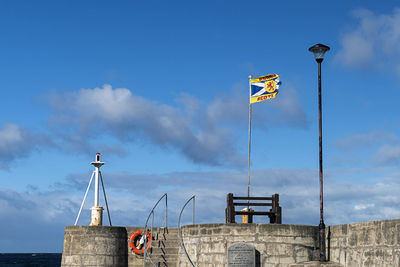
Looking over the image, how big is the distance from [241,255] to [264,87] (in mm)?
7643

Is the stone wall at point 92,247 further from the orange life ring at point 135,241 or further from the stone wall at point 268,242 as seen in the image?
the stone wall at point 268,242

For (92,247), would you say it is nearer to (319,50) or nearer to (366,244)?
(366,244)

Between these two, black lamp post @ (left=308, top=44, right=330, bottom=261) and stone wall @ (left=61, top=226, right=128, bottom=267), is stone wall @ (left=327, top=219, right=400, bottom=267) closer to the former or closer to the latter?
black lamp post @ (left=308, top=44, right=330, bottom=261)

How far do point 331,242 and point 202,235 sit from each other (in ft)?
14.3

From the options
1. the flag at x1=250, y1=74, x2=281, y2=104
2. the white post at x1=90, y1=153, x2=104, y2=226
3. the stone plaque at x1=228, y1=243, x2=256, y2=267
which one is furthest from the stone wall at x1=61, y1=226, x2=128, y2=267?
the flag at x1=250, y1=74, x2=281, y2=104

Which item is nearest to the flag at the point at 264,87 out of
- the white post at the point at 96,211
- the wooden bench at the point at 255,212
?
the wooden bench at the point at 255,212

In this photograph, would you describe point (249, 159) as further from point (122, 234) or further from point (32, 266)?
point (32, 266)

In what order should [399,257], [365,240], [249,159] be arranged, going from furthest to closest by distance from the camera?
1. [249,159]
2. [365,240]
3. [399,257]

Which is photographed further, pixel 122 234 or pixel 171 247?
pixel 122 234

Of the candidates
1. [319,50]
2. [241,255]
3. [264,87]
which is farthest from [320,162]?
[264,87]

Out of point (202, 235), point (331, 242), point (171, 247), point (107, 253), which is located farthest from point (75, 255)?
point (331, 242)

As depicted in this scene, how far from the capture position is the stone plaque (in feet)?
63.2

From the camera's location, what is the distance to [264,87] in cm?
2425

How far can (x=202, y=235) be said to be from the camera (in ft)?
67.4
